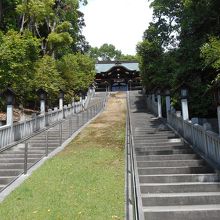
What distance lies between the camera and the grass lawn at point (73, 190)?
271 inches

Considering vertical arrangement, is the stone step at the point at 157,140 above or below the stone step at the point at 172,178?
above

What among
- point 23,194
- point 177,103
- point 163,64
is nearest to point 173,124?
point 177,103

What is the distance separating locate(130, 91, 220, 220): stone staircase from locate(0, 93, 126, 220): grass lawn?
71 cm

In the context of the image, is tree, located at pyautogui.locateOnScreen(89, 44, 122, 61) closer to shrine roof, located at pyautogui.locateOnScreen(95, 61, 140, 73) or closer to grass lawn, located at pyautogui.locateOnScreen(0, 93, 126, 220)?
shrine roof, located at pyautogui.locateOnScreen(95, 61, 140, 73)

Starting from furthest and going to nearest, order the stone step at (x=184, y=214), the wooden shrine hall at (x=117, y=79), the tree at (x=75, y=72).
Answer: the wooden shrine hall at (x=117, y=79)
the tree at (x=75, y=72)
the stone step at (x=184, y=214)

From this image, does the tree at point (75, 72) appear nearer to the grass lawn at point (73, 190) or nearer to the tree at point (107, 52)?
the grass lawn at point (73, 190)

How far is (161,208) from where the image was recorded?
727cm

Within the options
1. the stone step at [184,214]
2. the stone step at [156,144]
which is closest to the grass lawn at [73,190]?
the stone step at [184,214]

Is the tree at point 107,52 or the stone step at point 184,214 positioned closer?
the stone step at point 184,214

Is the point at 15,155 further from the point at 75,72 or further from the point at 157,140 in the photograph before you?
the point at 75,72

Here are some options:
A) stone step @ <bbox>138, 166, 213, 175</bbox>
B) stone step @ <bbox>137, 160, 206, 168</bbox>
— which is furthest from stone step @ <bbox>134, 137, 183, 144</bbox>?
stone step @ <bbox>138, 166, 213, 175</bbox>

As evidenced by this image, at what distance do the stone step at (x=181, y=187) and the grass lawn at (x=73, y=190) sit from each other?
2.38 ft

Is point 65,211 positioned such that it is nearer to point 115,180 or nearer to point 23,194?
point 23,194

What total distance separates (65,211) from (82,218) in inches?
22.6
